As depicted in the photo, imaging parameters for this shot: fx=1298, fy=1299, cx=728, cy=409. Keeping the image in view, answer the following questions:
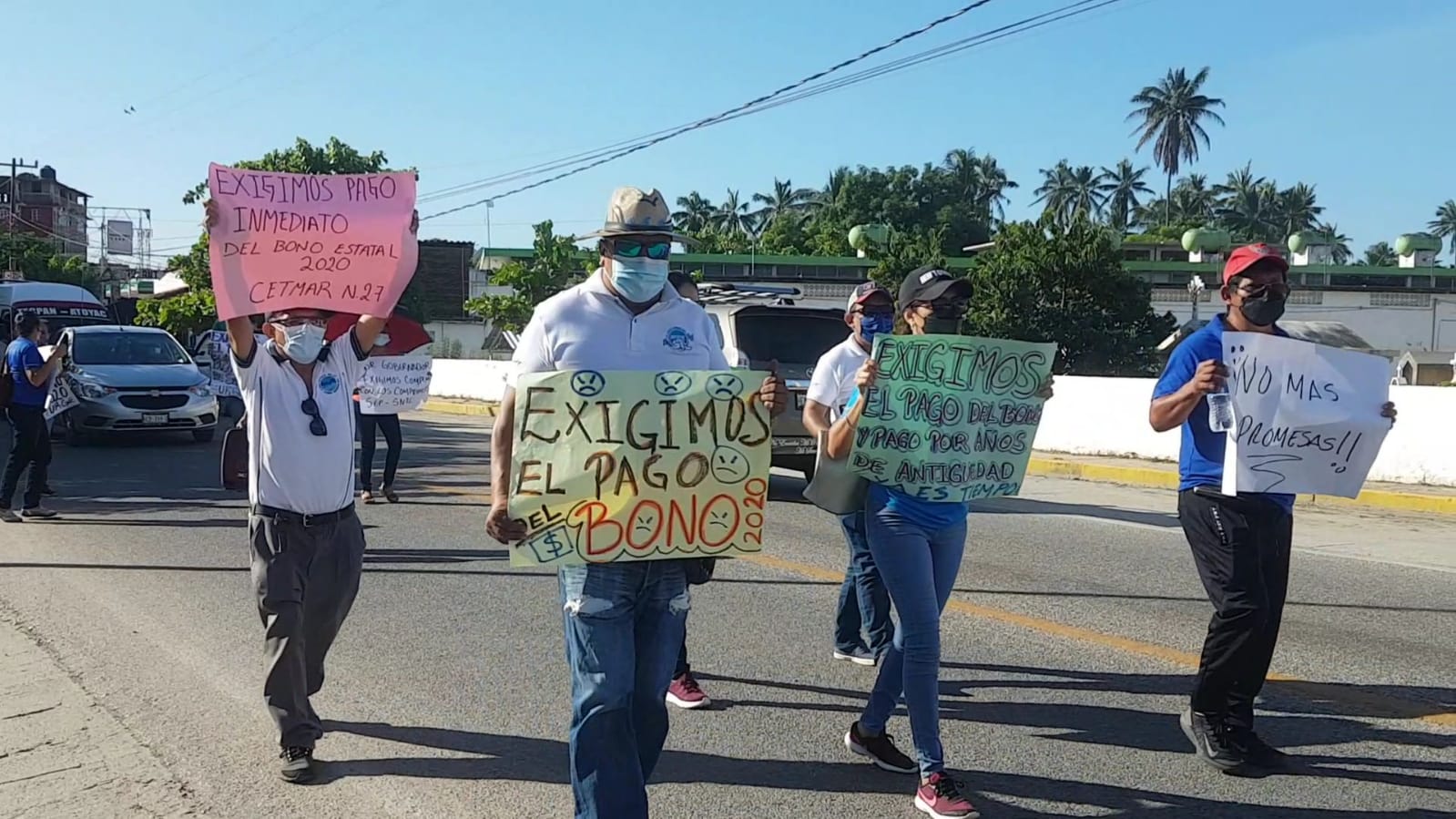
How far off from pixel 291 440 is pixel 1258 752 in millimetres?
3817

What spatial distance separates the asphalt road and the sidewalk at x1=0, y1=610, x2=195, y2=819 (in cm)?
9

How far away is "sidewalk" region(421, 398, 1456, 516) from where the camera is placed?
13641 millimetres

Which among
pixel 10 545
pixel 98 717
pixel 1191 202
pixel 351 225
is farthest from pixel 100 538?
pixel 1191 202

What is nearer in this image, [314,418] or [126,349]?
[314,418]

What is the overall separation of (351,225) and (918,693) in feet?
9.50

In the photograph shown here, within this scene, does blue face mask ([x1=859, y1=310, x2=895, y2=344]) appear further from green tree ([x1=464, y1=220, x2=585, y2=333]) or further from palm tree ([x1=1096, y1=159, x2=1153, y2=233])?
palm tree ([x1=1096, y1=159, x2=1153, y2=233])

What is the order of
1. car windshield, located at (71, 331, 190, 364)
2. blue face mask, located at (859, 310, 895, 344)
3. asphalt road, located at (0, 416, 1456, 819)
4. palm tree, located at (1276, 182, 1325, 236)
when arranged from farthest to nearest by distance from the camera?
palm tree, located at (1276, 182, 1325, 236), car windshield, located at (71, 331, 190, 364), blue face mask, located at (859, 310, 895, 344), asphalt road, located at (0, 416, 1456, 819)

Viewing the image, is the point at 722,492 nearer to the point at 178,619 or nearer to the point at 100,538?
the point at 178,619

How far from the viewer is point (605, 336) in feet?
12.5

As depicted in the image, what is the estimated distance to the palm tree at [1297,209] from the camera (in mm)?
102938

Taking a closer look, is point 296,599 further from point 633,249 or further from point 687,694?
point 633,249

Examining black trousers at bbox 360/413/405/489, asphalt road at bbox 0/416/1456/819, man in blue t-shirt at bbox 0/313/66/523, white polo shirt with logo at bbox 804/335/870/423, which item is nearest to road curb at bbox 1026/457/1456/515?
asphalt road at bbox 0/416/1456/819

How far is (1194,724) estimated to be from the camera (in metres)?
4.98

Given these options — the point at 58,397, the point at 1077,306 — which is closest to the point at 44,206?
the point at 1077,306
